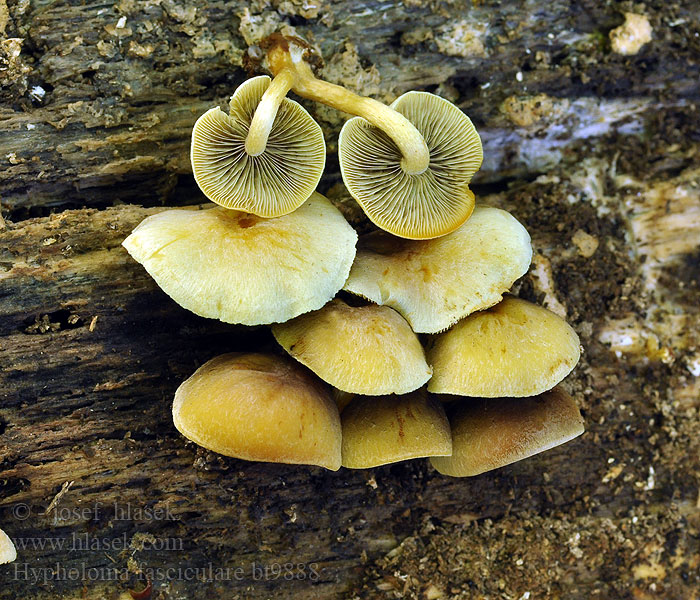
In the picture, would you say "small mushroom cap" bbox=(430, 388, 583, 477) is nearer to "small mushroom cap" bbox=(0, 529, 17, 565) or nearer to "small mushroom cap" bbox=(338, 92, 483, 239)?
"small mushroom cap" bbox=(338, 92, 483, 239)

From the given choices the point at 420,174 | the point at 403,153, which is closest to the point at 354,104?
the point at 403,153

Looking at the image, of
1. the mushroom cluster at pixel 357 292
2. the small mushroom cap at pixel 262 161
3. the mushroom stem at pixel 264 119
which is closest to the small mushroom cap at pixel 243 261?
the mushroom cluster at pixel 357 292

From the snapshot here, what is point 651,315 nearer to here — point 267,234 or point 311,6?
point 267,234

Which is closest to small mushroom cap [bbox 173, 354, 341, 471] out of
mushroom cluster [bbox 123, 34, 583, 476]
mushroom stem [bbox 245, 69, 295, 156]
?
mushroom cluster [bbox 123, 34, 583, 476]

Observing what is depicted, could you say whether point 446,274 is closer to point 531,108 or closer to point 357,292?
point 357,292

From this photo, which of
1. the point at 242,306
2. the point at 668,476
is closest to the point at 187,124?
the point at 242,306

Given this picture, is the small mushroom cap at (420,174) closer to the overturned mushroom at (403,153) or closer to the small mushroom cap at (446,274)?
the overturned mushroom at (403,153)
